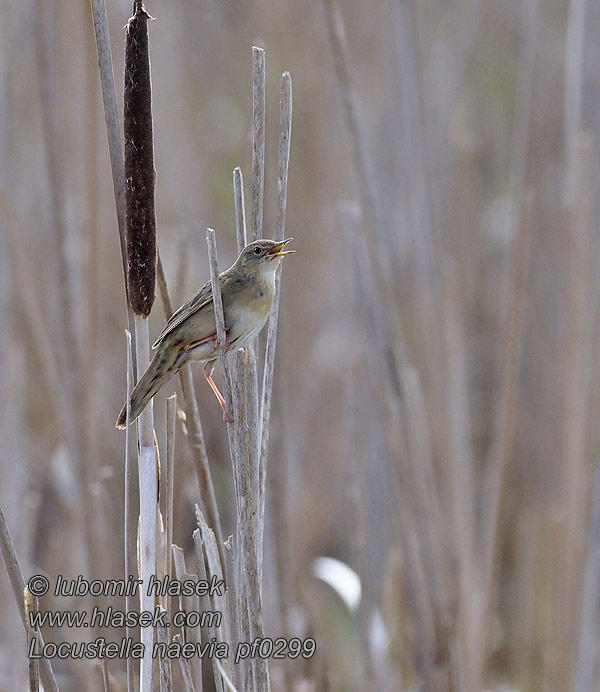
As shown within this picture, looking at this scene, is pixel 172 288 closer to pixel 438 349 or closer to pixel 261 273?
pixel 438 349

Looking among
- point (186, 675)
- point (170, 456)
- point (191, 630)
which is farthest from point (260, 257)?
point (186, 675)

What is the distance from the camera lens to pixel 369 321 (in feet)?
7.95

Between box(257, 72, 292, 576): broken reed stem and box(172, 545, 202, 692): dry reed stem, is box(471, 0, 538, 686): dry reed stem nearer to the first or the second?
box(257, 72, 292, 576): broken reed stem

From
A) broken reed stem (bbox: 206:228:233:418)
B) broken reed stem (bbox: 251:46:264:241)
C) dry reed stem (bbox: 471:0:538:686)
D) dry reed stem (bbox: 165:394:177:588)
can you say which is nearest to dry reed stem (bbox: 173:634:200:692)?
dry reed stem (bbox: 165:394:177:588)

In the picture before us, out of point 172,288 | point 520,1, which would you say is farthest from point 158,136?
point 520,1

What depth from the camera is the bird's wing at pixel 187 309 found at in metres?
1.79

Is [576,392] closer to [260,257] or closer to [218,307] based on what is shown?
[260,257]

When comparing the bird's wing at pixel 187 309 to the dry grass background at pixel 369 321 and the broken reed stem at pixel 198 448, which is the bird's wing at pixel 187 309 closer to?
the broken reed stem at pixel 198 448

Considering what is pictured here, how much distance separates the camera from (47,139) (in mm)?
2301

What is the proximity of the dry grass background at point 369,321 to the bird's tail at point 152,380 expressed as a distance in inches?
16.3

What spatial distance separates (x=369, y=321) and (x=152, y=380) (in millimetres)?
901

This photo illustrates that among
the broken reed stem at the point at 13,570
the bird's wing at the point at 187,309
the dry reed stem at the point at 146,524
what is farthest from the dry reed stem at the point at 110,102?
the broken reed stem at the point at 13,570

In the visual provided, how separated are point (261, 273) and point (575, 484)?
1128mm

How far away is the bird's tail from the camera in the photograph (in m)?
1.57
